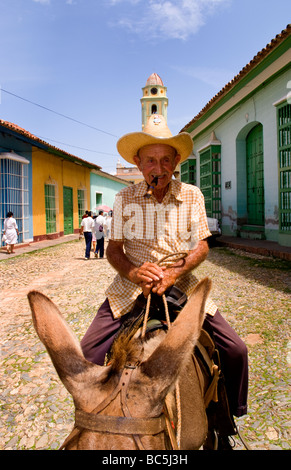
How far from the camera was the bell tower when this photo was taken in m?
40.7

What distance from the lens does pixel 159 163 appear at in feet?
6.73

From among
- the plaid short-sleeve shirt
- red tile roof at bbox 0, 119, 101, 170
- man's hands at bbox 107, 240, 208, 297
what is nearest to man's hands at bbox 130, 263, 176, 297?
man's hands at bbox 107, 240, 208, 297

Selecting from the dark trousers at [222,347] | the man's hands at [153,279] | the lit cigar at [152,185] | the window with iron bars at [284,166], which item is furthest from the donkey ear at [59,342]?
the window with iron bars at [284,166]

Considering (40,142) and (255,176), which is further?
(40,142)

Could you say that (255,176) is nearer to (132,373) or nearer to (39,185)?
(39,185)

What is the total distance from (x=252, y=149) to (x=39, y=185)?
10.1 metres

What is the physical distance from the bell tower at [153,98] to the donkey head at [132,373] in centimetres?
4208

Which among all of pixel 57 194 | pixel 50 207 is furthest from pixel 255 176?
pixel 57 194

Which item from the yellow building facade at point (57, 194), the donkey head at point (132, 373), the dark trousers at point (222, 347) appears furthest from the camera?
the yellow building facade at point (57, 194)

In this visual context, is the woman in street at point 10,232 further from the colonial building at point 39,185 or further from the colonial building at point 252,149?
the colonial building at point 252,149

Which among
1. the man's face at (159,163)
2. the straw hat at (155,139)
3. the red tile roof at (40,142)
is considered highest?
the red tile roof at (40,142)

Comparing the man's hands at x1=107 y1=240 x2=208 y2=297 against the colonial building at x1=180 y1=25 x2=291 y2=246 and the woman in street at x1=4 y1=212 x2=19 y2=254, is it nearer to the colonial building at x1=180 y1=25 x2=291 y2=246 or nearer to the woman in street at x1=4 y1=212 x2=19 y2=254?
the colonial building at x1=180 y1=25 x2=291 y2=246

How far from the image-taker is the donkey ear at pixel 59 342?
1152mm

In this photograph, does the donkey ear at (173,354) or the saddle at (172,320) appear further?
the saddle at (172,320)
